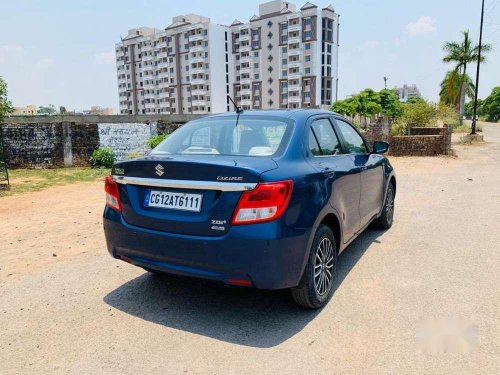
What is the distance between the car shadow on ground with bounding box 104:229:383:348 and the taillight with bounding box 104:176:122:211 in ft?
2.98

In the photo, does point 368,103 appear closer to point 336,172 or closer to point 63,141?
point 63,141

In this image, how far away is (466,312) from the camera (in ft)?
10.9

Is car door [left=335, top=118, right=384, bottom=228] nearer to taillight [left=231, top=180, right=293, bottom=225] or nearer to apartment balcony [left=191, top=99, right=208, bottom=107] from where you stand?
taillight [left=231, top=180, right=293, bottom=225]

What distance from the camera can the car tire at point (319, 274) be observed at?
3184mm

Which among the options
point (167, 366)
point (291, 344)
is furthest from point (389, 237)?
point (167, 366)

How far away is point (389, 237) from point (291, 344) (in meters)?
3.14

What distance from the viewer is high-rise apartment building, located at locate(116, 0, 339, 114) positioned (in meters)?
77.8

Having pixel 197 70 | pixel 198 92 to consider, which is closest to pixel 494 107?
pixel 198 92

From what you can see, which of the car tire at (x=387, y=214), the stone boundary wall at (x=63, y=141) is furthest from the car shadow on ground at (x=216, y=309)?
the stone boundary wall at (x=63, y=141)

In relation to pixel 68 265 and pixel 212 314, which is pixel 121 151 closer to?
pixel 68 265

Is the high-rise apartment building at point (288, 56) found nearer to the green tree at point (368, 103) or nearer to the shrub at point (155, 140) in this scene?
the green tree at point (368, 103)

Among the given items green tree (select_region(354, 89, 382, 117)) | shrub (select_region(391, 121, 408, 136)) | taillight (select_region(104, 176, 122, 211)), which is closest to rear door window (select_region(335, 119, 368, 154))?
taillight (select_region(104, 176, 122, 211))

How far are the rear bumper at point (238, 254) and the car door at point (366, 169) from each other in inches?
67.1

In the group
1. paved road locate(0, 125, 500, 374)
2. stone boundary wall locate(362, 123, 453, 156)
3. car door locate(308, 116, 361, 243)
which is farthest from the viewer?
stone boundary wall locate(362, 123, 453, 156)
